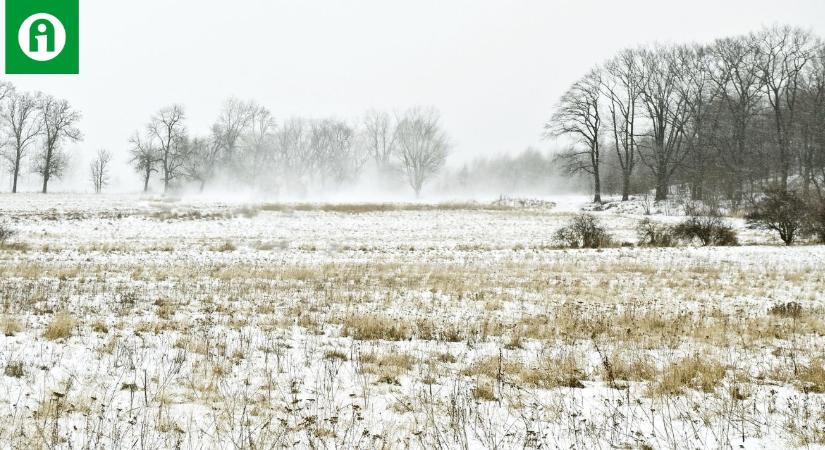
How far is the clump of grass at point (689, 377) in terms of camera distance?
193 inches

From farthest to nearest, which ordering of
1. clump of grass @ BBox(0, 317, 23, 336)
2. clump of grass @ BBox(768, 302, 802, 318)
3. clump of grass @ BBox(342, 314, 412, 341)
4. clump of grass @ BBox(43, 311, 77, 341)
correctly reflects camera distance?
1. clump of grass @ BBox(768, 302, 802, 318)
2. clump of grass @ BBox(342, 314, 412, 341)
3. clump of grass @ BBox(0, 317, 23, 336)
4. clump of grass @ BBox(43, 311, 77, 341)

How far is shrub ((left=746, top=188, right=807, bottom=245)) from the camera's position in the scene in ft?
71.8

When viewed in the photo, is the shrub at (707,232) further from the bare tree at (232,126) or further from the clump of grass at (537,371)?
the bare tree at (232,126)

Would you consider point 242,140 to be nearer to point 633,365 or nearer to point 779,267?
point 779,267

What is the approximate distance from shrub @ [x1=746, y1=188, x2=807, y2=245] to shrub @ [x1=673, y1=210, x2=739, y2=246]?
5.23ft

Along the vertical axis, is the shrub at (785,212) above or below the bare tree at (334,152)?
below

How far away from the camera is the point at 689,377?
519cm

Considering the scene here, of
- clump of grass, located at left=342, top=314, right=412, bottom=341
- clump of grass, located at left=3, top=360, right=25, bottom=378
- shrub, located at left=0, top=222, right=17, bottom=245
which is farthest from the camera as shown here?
shrub, located at left=0, top=222, right=17, bottom=245

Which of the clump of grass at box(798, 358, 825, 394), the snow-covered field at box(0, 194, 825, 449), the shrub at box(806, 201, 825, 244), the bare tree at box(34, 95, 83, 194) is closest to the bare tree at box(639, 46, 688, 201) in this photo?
the shrub at box(806, 201, 825, 244)

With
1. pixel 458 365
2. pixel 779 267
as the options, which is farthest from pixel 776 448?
pixel 779 267

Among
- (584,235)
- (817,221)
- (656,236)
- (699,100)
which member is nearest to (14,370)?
(584,235)

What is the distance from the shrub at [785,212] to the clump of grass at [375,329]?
2148 cm

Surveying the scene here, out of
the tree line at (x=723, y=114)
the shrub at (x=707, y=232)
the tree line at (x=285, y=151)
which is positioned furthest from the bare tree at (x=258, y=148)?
the shrub at (x=707, y=232)

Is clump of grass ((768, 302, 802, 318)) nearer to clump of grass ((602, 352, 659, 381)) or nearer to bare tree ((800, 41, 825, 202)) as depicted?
clump of grass ((602, 352, 659, 381))
